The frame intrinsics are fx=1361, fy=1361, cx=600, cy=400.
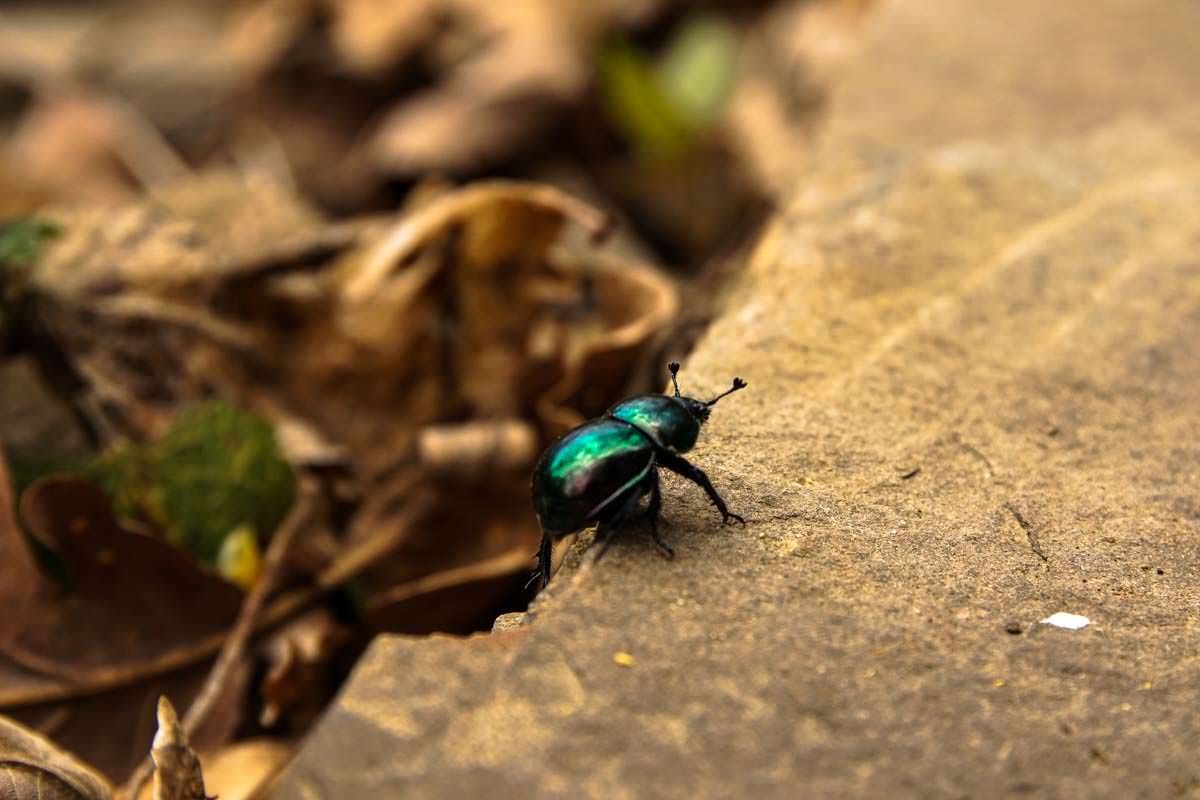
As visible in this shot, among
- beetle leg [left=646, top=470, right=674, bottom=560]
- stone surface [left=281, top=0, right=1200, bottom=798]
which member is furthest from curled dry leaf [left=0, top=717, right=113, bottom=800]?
beetle leg [left=646, top=470, right=674, bottom=560]

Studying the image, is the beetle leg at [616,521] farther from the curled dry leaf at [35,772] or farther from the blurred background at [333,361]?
the curled dry leaf at [35,772]

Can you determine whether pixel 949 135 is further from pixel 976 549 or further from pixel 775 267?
pixel 976 549

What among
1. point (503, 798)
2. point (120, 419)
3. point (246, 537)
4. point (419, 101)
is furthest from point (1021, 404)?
point (419, 101)

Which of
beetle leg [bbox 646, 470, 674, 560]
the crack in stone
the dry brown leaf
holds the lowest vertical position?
the dry brown leaf

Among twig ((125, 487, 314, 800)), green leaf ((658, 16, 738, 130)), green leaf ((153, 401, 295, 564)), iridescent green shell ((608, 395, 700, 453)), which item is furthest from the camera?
green leaf ((658, 16, 738, 130))

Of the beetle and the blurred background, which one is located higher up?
the beetle

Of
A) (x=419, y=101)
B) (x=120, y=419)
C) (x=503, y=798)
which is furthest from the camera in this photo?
(x=419, y=101)

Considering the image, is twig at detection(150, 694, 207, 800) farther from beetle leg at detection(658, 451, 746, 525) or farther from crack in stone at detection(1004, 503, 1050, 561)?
crack in stone at detection(1004, 503, 1050, 561)

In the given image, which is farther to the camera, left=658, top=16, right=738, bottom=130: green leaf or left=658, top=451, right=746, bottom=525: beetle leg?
left=658, top=16, right=738, bottom=130: green leaf
